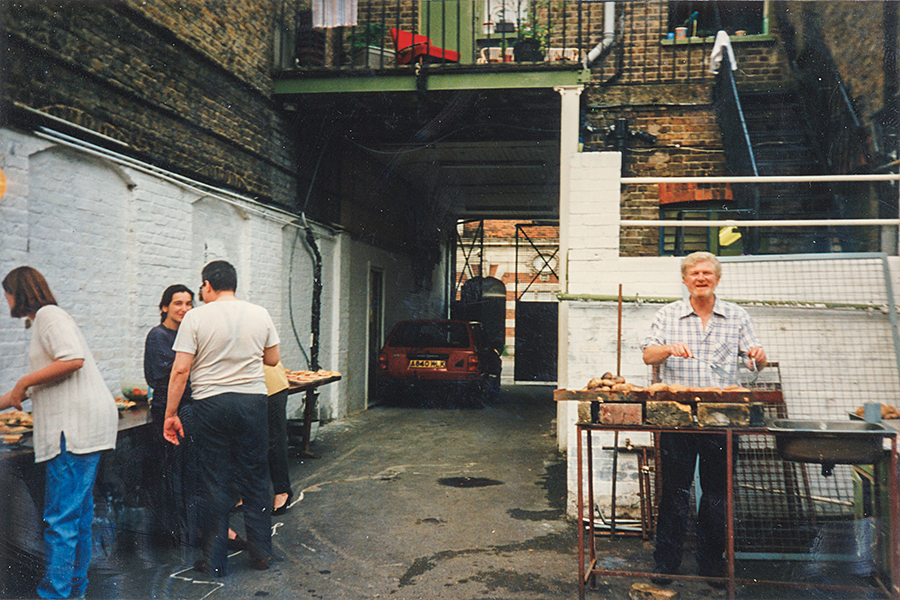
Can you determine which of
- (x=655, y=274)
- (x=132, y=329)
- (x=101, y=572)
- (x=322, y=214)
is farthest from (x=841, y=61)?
(x=101, y=572)

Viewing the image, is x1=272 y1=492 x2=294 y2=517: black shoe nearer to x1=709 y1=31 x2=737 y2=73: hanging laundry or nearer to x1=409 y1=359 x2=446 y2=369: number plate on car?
x1=409 y1=359 x2=446 y2=369: number plate on car

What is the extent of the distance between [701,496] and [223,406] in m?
2.88

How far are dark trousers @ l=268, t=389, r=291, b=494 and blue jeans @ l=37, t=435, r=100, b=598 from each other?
1.73m

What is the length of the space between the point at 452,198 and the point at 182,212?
10.1 metres

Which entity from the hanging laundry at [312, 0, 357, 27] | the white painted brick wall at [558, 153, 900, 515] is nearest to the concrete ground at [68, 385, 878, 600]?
the white painted brick wall at [558, 153, 900, 515]

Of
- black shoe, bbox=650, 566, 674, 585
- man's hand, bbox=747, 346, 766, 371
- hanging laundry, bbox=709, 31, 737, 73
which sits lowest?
black shoe, bbox=650, 566, 674, 585

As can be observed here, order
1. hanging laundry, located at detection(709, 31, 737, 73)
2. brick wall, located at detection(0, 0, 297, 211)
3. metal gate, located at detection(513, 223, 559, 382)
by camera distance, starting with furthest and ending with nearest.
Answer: metal gate, located at detection(513, 223, 559, 382) → hanging laundry, located at detection(709, 31, 737, 73) → brick wall, located at detection(0, 0, 297, 211)

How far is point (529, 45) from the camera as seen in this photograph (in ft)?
26.5

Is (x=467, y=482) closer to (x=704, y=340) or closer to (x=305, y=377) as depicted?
(x=305, y=377)

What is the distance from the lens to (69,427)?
3299 mm

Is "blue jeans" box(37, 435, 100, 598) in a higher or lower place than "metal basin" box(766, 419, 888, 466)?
lower

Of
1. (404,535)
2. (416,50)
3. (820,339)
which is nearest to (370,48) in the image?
(416,50)

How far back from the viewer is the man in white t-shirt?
150 inches

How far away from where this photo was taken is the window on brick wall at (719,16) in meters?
8.19
